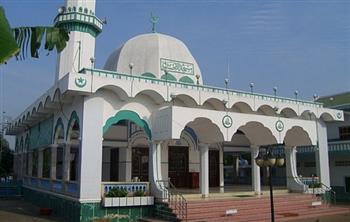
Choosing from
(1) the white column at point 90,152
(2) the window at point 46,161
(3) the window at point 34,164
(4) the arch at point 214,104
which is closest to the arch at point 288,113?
(4) the arch at point 214,104

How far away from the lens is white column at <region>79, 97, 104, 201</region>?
1199cm

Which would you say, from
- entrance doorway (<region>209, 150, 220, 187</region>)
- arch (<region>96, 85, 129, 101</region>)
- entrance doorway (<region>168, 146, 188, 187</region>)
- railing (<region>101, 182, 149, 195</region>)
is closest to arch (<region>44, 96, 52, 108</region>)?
arch (<region>96, 85, 129, 101</region>)

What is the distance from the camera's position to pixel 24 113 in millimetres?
20094

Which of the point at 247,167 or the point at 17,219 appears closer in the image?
the point at 17,219

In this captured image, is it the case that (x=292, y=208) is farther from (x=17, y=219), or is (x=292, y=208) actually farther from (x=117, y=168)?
(x=17, y=219)

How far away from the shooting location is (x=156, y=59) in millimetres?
16922

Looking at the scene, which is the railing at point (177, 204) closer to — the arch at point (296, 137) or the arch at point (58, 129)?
the arch at point (58, 129)

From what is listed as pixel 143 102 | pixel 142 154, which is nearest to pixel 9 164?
pixel 142 154

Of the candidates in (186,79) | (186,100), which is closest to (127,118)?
(186,100)

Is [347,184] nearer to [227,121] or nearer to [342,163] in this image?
[342,163]

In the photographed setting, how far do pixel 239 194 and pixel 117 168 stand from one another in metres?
5.55

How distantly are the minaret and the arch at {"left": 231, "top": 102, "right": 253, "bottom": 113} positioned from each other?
272 inches

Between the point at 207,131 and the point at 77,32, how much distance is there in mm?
7447

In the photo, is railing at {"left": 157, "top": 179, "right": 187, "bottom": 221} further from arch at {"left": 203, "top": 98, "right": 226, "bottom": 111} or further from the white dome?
the white dome
